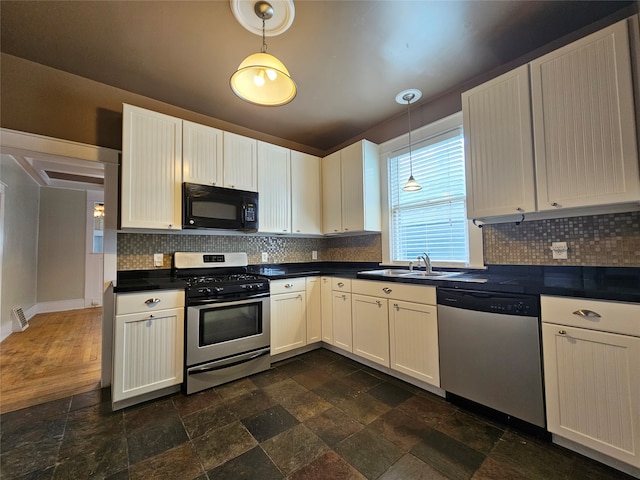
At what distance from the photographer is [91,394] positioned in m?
2.23

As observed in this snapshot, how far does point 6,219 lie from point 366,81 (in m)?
5.00

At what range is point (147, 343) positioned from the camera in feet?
6.75

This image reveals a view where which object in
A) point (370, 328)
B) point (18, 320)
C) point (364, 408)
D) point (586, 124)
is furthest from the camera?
point (18, 320)

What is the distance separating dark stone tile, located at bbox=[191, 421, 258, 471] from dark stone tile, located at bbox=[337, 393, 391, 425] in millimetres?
682

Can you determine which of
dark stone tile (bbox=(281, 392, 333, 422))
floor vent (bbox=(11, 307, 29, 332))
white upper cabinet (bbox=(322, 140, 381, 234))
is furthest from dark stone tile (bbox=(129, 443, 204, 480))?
floor vent (bbox=(11, 307, 29, 332))

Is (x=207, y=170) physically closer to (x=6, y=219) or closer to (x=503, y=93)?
(x=503, y=93)

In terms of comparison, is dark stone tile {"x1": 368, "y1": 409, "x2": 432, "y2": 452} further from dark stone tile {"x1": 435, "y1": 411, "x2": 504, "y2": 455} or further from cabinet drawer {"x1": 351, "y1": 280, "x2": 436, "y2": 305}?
cabinet drawer {"x1": 351, "y1": 280, "x2": 436, "y2": 305}

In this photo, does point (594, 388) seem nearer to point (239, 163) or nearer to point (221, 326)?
point (221, 326)

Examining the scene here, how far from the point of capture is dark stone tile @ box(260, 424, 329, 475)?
145cm

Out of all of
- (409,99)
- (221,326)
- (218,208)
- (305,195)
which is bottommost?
(221,326)

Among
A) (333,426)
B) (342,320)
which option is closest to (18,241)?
(342,320)

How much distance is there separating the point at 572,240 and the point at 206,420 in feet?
9.46

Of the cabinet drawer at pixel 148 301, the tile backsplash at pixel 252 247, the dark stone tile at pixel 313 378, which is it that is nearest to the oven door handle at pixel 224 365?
the dark stone tile at pixel 313 378

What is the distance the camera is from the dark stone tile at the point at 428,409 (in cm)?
181
